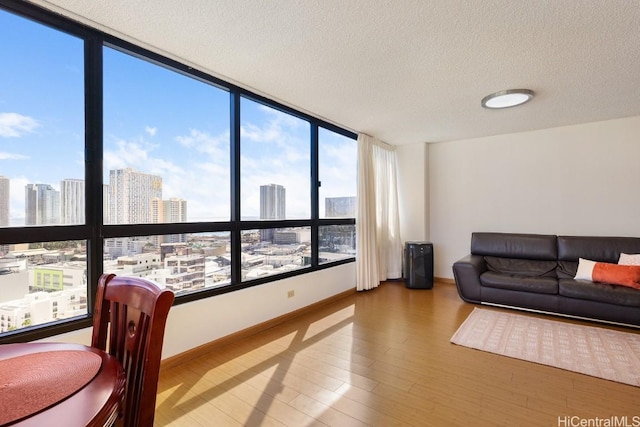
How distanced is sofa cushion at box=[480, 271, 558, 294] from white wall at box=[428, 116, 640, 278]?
3.81 feet

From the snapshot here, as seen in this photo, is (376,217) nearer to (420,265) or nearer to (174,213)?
(420,265)

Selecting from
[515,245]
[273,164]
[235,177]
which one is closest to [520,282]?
[515,245]

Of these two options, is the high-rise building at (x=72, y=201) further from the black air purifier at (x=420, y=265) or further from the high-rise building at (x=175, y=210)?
the black air purifier at (x=420, y=265)

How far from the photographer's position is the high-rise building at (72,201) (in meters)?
2.00

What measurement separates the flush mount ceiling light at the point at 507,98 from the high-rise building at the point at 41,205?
3.88 meters

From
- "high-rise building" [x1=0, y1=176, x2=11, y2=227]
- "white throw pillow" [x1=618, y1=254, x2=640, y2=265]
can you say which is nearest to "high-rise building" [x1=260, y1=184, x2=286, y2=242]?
"high-rise building" [x1=0, y1=176, x2=11, y2=227]

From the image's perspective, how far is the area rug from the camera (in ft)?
7.82

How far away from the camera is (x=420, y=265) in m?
4.82

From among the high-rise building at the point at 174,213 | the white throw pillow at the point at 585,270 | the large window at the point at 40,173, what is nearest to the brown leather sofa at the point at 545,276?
the white throw pillow at the point at 585,270

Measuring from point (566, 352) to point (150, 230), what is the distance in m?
3.68

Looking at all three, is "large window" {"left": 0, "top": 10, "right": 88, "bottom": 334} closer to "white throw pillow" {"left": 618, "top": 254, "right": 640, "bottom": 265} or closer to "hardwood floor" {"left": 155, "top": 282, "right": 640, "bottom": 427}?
"hardwood floor" {"left": 155, "top": 282, "right": 640, "bottom": 427}

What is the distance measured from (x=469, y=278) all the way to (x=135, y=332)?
3.98m

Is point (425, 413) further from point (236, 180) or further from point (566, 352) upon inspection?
point (236, 180)

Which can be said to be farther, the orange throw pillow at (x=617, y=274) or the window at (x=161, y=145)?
the orange throw pillow at (x=617, y=274)
